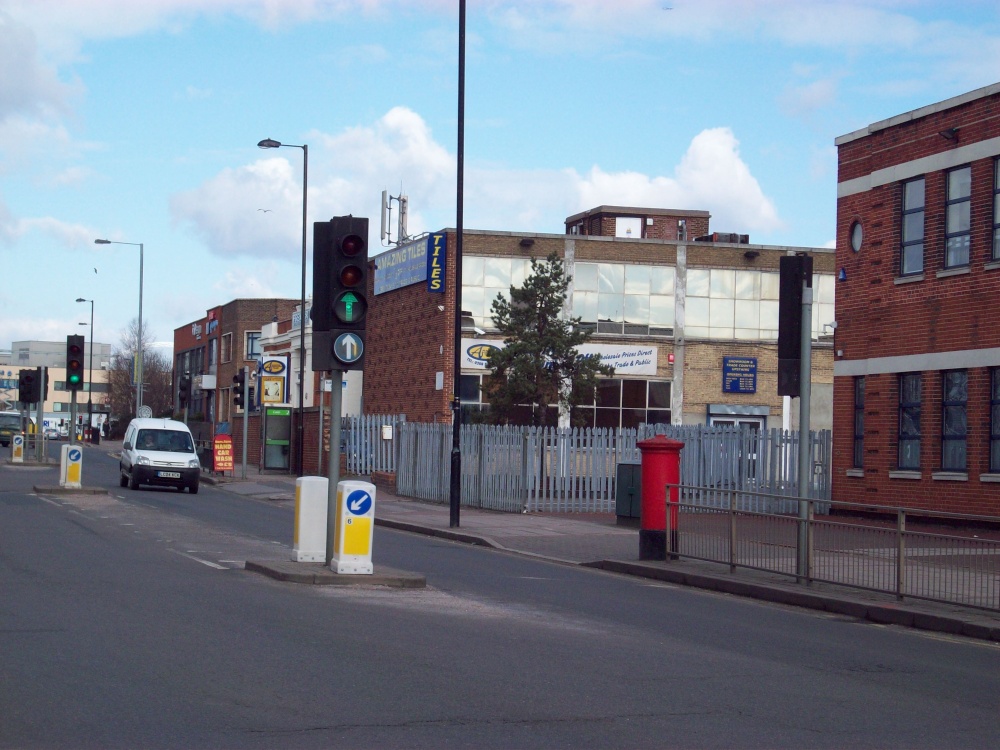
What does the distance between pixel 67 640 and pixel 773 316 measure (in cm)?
3837

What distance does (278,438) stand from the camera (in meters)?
45.2

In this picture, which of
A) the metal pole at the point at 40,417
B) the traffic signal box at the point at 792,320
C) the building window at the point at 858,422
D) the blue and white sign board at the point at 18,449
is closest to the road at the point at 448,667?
the traffic signal box at the point at 792,320

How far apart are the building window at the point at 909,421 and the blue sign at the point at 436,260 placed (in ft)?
64.4

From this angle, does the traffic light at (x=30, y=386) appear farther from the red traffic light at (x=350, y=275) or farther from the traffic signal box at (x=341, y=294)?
the red traffic light at (x=350, y=275)

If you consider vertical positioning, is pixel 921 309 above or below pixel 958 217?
below

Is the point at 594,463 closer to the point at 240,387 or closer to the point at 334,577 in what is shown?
the point at 334,577

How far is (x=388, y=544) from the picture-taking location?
20.0m

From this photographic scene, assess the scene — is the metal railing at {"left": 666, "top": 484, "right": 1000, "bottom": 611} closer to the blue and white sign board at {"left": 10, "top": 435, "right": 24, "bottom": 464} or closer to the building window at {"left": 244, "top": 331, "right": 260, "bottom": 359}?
the blue and white sign board at {"left": 10, "top": 435, "right": 24, "bottom": 464}

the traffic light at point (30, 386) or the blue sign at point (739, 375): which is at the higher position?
the blue sign at point (739, 375)

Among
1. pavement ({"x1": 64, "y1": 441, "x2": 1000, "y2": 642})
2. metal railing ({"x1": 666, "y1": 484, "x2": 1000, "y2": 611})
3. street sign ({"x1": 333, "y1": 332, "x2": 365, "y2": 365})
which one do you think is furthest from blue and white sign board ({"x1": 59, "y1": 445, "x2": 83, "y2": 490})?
street sign ({"x1": 333, "y1": 332, "x2": 365, "y2": 365})

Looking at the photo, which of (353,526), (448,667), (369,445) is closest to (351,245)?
(353,526)

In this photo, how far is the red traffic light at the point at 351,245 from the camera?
13.4 meters

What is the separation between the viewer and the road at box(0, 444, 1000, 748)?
22.2ft

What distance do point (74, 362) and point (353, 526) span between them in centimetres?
1888
